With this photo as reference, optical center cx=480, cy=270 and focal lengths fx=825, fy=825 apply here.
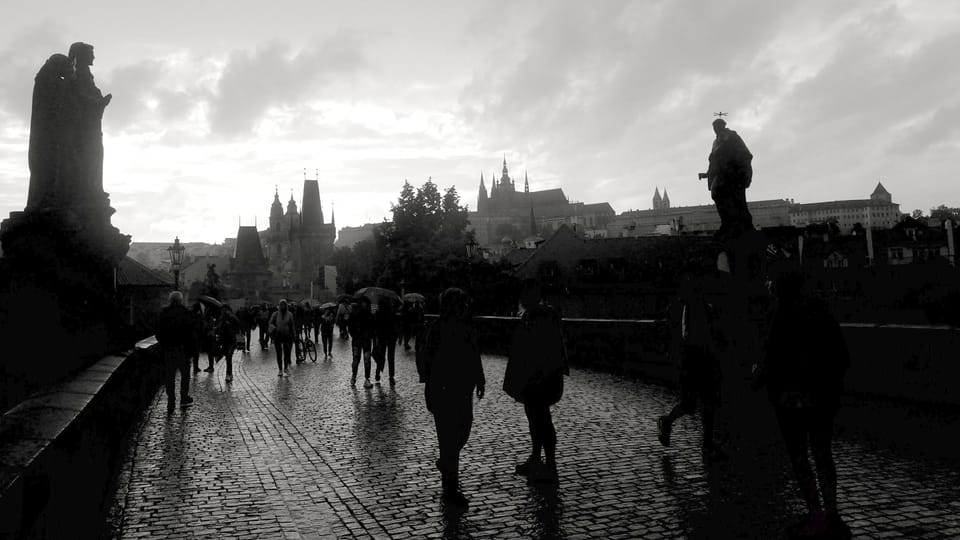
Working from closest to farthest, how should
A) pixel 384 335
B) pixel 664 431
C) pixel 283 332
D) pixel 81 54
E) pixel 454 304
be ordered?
1. pixel 454 304
2. pixel 664 431
3. pixel 81 54
4. pixel 384 335
5. pixel 283 332

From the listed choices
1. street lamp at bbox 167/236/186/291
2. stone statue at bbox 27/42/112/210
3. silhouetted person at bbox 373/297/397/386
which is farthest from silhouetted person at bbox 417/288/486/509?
street lamp at bbox 167/236/186/291

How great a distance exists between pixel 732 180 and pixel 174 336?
9370mm

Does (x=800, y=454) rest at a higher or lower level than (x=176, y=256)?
lower

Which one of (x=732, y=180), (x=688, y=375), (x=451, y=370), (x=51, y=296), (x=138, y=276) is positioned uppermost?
(x=732, y=180)

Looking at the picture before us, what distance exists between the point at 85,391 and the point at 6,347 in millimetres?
2926

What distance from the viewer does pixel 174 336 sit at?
12539 mm

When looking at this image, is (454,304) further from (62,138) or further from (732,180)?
(732,180)

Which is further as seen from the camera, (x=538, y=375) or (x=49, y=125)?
(x=49, y=125)

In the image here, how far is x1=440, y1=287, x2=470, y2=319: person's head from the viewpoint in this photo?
6730 mm

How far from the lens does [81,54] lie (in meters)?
10.9

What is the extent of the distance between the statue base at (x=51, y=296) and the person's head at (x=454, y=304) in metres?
4.34

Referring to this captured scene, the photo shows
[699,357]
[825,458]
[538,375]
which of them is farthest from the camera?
[699,357]

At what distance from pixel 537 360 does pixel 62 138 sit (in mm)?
6970

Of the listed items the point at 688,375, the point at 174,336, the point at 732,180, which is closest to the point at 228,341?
the point at 174,336
